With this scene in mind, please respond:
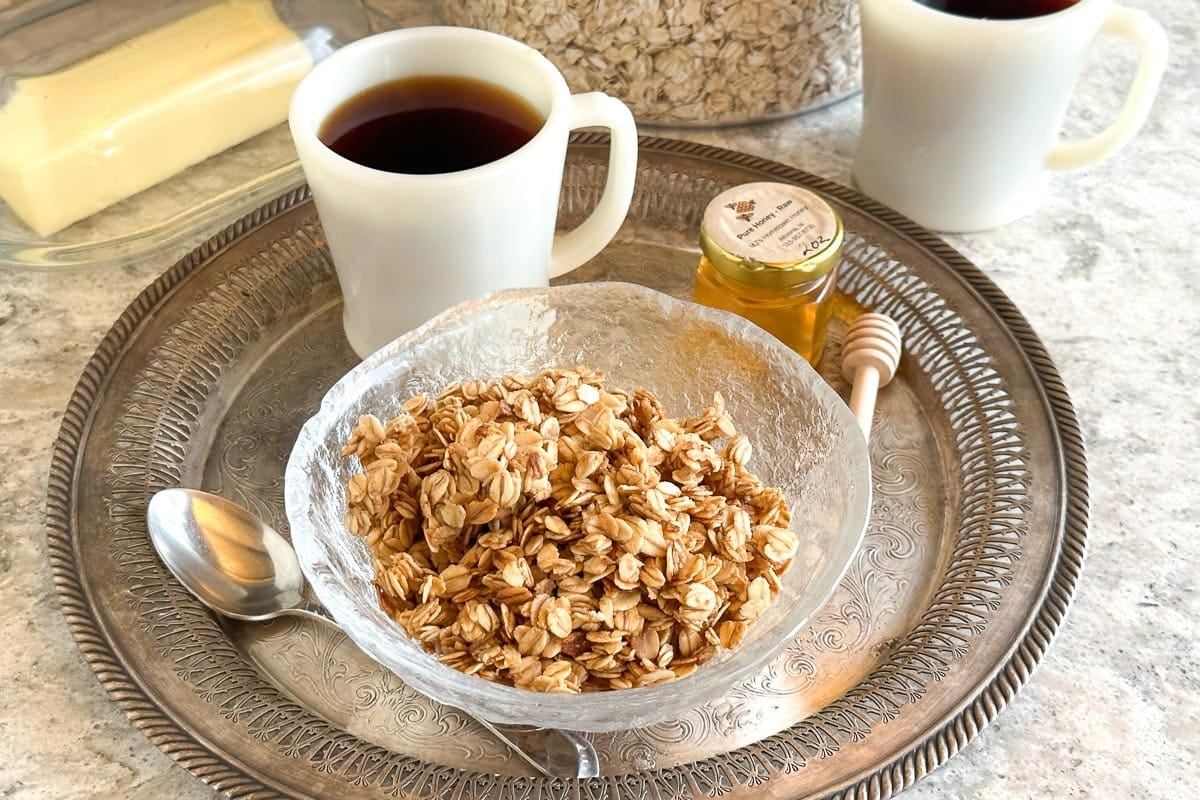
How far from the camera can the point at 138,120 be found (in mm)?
833

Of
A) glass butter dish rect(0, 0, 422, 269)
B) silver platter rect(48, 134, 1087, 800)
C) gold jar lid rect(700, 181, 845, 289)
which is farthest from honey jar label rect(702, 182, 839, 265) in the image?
glass butter dish rect(0, 0, 422, 269)

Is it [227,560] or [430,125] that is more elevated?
[430,125]

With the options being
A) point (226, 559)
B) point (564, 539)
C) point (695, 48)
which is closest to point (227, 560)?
point (226, 559)

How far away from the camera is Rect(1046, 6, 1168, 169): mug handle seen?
78 centimetres

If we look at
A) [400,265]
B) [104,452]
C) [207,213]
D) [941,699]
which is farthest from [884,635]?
[207,213]

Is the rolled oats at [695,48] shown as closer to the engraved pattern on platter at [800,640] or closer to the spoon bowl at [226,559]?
the engraved pattern on platter at [800,640]

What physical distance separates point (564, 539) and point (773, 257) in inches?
8.9

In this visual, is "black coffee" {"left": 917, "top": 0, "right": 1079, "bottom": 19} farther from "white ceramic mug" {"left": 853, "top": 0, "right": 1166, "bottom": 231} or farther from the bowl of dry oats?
the bowl of dry oats

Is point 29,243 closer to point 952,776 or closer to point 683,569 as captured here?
point 683,569

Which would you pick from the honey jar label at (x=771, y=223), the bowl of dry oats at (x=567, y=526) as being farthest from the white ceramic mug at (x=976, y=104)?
the bowl of dry oats at (x=567, y=526)

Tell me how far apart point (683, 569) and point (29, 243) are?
0.56 meters

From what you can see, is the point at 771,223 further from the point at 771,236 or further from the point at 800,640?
the point at 800,640

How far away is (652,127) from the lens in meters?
0.92

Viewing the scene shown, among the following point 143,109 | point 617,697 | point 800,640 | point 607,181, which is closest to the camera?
point 617,697
